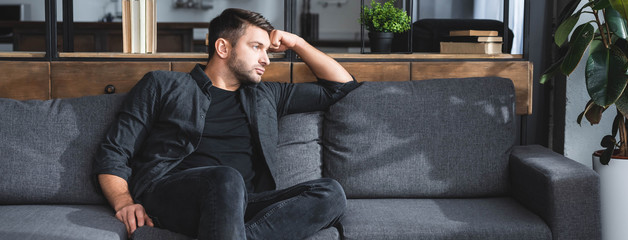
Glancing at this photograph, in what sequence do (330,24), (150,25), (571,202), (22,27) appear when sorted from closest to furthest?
1. (571,202)
2. (150,25)
3. (22,27)
4. (330,24)

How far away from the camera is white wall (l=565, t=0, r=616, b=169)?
9.36 ft

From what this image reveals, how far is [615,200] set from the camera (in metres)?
2.18

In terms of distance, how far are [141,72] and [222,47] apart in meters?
0.43

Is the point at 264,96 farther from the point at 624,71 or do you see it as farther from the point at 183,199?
the point at 624,71

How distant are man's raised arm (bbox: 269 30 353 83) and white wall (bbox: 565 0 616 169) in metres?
1.25

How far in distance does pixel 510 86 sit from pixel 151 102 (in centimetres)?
137

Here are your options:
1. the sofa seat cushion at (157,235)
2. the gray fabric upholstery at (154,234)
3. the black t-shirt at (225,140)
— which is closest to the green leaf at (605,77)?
the sofa seat cushion at (157,235)

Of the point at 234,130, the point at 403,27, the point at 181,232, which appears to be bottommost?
the point at 181,232

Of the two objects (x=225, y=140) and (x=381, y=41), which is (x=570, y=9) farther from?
(x=225, y=140)

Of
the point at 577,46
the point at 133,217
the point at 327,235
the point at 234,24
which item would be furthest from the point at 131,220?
the point at 577,46

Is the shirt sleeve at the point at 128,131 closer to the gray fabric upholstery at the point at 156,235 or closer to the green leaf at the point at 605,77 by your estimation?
the gray fabric upholstery at the point at 156,235

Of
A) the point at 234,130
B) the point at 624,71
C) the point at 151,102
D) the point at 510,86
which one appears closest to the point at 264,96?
the point at 234,130

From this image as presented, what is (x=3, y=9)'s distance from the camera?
246 inches

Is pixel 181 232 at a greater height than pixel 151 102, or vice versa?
pixel 151 102
